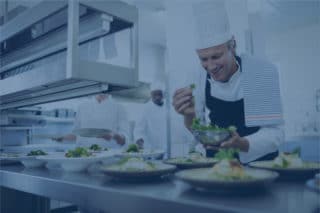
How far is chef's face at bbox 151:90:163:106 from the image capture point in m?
4.18

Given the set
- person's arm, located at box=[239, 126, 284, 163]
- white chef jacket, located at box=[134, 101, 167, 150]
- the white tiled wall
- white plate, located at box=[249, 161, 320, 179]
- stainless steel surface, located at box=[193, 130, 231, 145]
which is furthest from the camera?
the white tiled wall

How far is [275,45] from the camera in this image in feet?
23.3

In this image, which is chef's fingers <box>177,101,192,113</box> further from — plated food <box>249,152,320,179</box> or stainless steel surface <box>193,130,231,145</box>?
plated food <box>249,152,320,179</box>

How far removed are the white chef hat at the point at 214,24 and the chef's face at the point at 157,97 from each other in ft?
5.94

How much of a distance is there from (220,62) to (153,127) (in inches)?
89.2

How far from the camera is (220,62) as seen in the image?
2.29 metres

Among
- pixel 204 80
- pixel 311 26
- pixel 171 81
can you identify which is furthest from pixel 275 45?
pixel 204 80

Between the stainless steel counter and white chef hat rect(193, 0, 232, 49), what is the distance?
148cm

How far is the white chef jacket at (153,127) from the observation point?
4289 mm

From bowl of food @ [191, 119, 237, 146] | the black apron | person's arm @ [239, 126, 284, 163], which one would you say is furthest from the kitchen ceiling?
bowl of food @ [191, 119, 237, 146]

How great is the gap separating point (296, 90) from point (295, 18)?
1548mm

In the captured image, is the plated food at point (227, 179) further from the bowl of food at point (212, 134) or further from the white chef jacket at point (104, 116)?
the white chef jacket at point (104, 116)

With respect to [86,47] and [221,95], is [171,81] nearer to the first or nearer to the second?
[221,95]

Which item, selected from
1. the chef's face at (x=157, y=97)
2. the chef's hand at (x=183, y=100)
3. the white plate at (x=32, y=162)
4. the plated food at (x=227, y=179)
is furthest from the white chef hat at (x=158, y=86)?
the plated food at (x=227, y=179)
